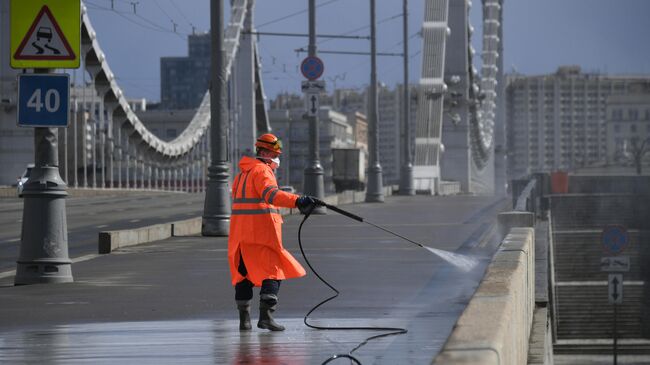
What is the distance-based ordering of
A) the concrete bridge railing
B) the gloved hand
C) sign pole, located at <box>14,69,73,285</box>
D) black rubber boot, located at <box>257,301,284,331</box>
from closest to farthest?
the concrete bridge railing, the gloved hand, black rubber boot, located at <box>257,301,284,331</box>, sign pole, located at <box>14,69,73,285</box>

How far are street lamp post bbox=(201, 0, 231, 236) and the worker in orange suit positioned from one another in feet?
43.4

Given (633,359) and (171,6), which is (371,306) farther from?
(633,359)

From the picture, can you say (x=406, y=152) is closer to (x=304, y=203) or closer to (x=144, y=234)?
(x=144, y=234)

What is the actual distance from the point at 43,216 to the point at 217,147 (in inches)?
383

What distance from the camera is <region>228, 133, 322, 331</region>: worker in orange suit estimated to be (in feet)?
32.9

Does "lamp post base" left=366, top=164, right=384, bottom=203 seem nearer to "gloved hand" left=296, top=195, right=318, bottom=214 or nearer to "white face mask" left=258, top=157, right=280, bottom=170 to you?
"white face mask" left=258, top=157, right=280, bottom=170

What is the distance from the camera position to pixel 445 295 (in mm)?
13070

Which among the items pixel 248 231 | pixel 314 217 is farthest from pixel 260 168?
pixel 314 217

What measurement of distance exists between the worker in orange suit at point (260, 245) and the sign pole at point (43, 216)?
14.6 feet

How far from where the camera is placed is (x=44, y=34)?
46.0ft

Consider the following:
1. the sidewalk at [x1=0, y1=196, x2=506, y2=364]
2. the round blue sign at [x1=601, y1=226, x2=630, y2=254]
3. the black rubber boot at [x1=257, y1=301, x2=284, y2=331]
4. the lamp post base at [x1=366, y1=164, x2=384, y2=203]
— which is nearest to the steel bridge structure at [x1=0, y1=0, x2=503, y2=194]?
the lamp post base at [x1=366, y1=164, x2=384, y2=203]

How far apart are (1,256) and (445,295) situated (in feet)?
31.2

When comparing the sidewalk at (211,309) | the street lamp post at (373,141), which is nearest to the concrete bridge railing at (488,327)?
the sidewalk at (211,309)

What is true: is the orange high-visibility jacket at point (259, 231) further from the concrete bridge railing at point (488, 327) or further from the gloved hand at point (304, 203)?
the concrete bridge railing at point (488, 327)
